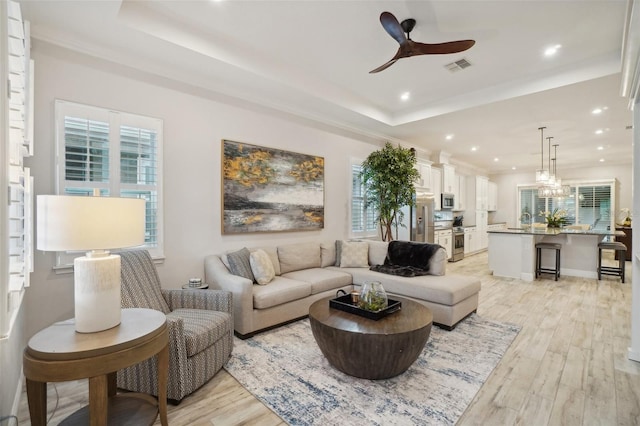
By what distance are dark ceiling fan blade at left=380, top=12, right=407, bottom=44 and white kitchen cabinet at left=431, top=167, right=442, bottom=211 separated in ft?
16.6

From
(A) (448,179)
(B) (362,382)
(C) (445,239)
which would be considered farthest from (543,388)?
(A) (448,179)

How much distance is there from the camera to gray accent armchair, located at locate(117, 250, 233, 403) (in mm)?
Answer: 2061

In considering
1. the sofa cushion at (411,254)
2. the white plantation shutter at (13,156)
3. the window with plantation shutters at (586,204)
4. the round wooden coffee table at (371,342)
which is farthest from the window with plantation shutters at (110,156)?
the window with plantation shutters at (586,204)

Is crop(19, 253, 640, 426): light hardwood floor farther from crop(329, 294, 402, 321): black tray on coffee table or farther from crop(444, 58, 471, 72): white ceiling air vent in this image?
crop(444, 58, 471, 72): white ceiling air vent

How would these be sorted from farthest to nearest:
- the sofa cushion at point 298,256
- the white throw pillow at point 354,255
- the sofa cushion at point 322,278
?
the white throw pillow at point 354,255
the sofa cushion at point 298,256
the sofa cushion at point 322,278

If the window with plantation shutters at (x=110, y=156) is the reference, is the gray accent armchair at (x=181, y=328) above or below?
below

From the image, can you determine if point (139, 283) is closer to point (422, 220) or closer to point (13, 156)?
point (13, 156)

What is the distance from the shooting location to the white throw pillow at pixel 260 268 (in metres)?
3.50

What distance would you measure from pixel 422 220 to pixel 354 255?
269cm

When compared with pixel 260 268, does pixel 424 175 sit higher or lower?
higher

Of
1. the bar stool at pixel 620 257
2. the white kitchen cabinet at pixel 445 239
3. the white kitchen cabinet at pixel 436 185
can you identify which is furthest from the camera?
the white kitchen cabinet at pixel 436 185

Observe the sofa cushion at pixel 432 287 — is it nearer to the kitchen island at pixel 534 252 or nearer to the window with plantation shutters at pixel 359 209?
the window with plantation shutters at pixel 359 209

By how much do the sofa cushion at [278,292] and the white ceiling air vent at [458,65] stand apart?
3.11m

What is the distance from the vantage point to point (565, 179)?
1007cm
